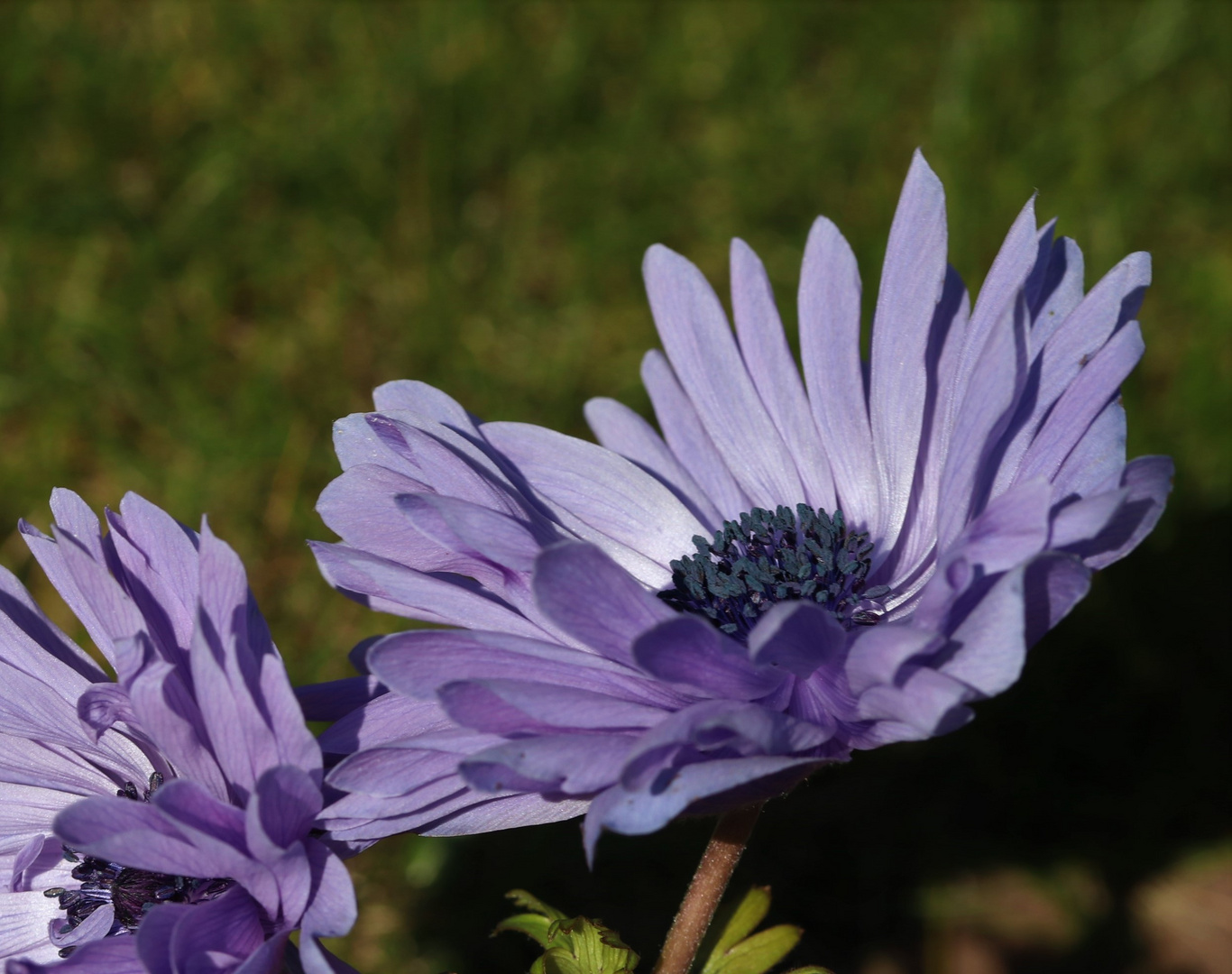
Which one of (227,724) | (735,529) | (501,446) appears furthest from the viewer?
(735,529)

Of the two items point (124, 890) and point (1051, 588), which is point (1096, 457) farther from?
point (124, 890)

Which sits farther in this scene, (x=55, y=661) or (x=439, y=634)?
(x=55, y=661)

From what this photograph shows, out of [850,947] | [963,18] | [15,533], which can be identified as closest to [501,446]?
[850,947]

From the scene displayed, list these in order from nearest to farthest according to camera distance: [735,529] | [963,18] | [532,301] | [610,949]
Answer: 1. [610,949]
2. [735,529]
3. [532,301]
4. [963,18]

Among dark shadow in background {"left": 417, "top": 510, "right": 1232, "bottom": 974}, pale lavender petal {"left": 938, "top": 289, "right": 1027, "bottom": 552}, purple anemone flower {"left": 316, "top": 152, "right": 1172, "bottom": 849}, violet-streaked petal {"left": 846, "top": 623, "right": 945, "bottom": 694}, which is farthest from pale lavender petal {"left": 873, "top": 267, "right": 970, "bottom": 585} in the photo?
dark shadow in background {"left": 417, "top": 510, "right": 1232, "bottom": 974}

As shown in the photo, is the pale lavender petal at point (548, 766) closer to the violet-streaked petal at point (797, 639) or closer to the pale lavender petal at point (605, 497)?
the violet-streaked petal at point (797, 639)

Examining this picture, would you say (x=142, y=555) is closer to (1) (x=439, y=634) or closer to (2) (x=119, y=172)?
(1) (x=439, y=634)

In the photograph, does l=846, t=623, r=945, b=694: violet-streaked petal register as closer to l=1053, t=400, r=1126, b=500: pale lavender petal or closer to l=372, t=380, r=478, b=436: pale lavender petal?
l=1053, t=400, r=1126, b=500: pale lavender petal

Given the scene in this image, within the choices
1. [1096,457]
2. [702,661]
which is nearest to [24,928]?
[702,661]
